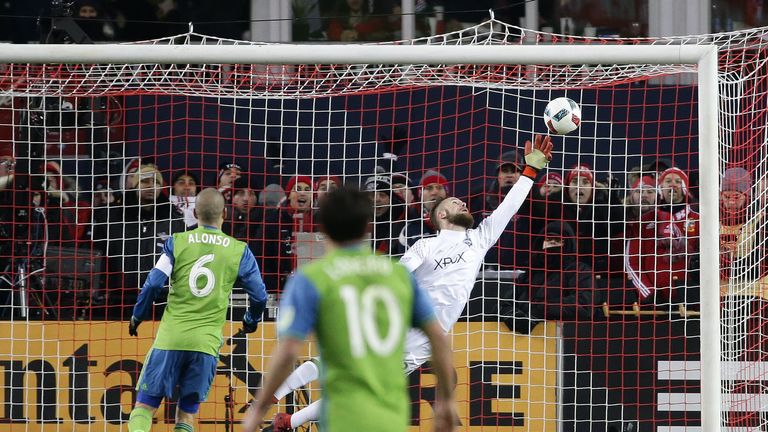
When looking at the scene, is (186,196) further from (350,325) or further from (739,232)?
(350,325)

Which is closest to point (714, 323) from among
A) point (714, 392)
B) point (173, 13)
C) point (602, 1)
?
point (714, 392)

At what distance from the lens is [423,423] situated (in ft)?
30.6

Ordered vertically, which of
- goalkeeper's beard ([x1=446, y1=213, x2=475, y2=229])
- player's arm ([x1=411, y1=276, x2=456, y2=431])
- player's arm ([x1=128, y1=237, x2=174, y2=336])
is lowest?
player's arm ([x1=411, y1=276, x2=456, y2=431])

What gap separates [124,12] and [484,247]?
248 inches

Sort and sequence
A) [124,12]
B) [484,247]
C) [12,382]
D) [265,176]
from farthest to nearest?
1. [124,12]
2. [265,176]
3. [12,382]
4. [484,247]

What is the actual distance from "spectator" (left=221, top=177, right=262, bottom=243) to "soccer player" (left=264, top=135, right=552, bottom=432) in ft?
5.71

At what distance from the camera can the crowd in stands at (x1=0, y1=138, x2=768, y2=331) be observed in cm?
939

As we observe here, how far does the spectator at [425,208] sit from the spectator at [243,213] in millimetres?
1168

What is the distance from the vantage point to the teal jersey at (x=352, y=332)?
14.4 feet

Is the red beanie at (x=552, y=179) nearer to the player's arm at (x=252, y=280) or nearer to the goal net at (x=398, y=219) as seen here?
the goal net at (x=398, y=219)

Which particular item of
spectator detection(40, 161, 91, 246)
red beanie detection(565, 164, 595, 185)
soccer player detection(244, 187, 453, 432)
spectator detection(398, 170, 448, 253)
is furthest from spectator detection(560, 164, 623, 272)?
soccer player detection(244, 187, 453, 432)

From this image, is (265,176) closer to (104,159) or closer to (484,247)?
(104,159)

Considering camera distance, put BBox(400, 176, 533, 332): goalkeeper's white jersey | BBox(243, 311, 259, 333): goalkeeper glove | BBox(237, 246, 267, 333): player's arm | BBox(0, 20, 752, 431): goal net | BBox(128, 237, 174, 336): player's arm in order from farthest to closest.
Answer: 1. BBox(0, 20, 752, 431): goal net
2. BBox(400, 176, 533, 332): goalkeeper's white jersey
3. BBox(243, 311, 259, 333): goalkeeper glove
4. BBox(237, 246, 267, 333): player's arm
5. BBox(128, 237, 174, 336): player's arm

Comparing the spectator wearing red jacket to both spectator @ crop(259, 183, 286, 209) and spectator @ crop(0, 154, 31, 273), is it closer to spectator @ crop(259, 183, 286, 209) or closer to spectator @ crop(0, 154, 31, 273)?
spectator @ crop(259, 183, 286, 209)
